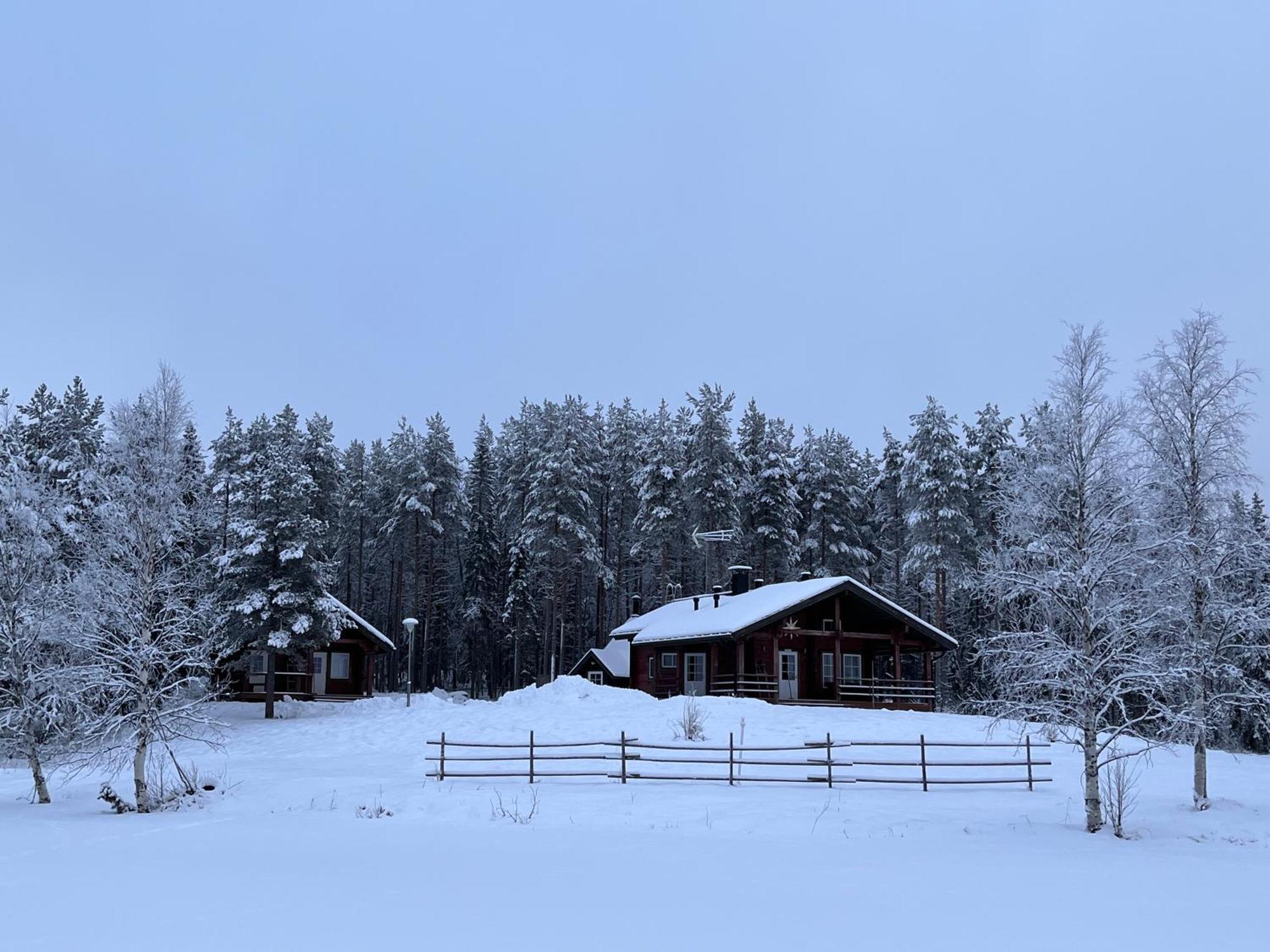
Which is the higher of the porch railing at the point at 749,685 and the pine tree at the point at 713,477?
the pine tree at the point at 713,477

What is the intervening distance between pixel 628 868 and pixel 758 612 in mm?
25393

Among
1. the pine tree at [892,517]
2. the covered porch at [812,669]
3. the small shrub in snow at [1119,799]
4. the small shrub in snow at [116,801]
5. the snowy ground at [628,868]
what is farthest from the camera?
the pine tree at [892,517]

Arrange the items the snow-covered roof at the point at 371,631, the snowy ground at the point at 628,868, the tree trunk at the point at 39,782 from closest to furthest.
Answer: the snowy ground at the point at 628,868 → the tree trunk at the point at 39,782 → the snow-covered roof at the point at 371,631

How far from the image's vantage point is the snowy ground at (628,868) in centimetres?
964

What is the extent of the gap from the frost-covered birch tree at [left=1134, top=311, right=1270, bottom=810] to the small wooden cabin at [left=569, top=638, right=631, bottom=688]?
30.0 m

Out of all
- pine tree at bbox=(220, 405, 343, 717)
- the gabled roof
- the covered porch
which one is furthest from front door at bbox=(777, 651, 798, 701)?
pine tree at bbox=(220, 405, 343, 717)

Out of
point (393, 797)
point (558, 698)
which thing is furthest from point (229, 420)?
point (393, 797)

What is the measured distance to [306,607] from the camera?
37688 mm

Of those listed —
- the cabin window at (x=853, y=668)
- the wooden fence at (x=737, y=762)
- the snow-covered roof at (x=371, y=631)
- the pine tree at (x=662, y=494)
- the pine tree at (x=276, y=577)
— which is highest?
the pine tree at (x=662, y=494)

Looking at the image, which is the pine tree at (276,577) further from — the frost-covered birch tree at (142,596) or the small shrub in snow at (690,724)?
the frost-covered birch tree at (142,596)

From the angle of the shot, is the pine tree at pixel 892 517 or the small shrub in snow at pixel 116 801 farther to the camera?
the pine tree at pixel 892 517

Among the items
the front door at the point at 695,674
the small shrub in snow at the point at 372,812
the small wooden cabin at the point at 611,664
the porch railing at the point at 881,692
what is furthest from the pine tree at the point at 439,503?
the small shrub in snow at the point at 372,812

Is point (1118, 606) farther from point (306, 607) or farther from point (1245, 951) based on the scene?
point (306, 607)

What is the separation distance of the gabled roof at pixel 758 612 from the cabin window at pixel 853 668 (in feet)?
10.1
